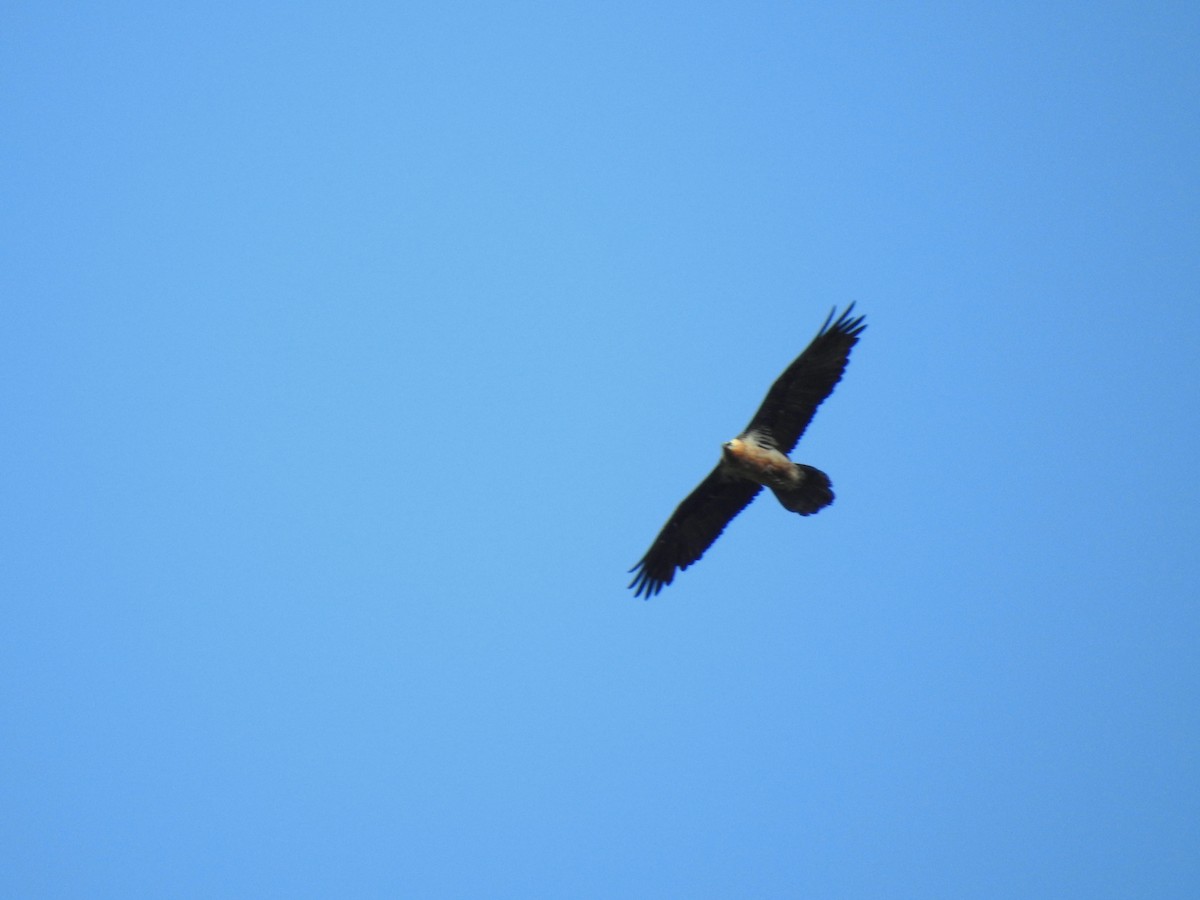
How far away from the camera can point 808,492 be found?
14.5 metres

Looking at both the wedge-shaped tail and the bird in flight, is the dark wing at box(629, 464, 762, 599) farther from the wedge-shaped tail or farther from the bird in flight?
the wedge-shaped tail

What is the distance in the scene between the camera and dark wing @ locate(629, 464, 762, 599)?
15.5 m

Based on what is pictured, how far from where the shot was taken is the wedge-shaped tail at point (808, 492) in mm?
14430

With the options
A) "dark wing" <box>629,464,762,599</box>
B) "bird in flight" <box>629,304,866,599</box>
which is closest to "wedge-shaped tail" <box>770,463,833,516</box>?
"bird in flight" <box>629,304,866,599</box>

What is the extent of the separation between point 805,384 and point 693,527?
8.10 feet

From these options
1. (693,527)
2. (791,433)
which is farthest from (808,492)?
(693,527)

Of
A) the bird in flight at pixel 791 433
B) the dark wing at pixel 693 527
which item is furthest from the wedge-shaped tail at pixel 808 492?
the dark wing at pixel 693 527

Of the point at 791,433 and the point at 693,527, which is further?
the point at 693,527

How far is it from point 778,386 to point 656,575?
10.1 feet

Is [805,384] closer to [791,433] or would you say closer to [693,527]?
[791,433]

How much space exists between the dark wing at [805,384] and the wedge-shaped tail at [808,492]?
403 millimetres

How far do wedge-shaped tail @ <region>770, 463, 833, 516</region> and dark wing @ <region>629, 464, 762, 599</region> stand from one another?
30.7 inches

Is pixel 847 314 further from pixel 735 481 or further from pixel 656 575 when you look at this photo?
pixel 656 575

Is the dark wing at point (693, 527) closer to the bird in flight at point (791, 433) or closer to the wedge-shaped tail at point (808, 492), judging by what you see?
the bird in flight at point (791, 433)
